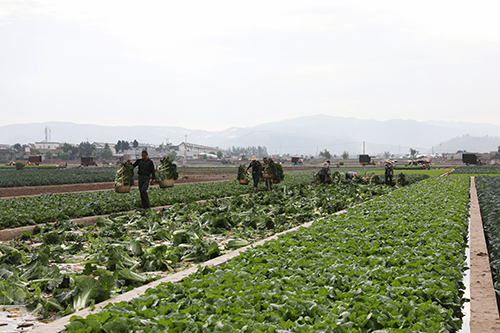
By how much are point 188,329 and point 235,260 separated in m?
2.60

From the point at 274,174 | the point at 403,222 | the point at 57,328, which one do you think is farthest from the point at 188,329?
the point at 274,174

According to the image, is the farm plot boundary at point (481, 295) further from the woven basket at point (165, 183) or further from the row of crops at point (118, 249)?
the woven basket at point (165, 183)

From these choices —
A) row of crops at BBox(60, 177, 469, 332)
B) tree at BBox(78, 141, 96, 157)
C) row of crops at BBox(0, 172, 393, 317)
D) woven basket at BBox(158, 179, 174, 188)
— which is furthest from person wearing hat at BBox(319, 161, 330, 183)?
tree at BBox(78, 141, 96, 157)

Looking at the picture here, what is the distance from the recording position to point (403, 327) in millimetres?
3852

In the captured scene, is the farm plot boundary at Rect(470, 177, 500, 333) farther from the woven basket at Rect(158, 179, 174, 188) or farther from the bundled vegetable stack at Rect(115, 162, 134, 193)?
→ the bundled vegetable stack at Rect(115, 162, 134, 193)

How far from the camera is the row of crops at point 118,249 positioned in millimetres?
5219

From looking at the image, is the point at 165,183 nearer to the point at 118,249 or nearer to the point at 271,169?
the point at 271,169

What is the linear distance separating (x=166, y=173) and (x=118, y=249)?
7509 mm

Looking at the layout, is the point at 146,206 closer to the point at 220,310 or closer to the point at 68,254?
the point at 68,254

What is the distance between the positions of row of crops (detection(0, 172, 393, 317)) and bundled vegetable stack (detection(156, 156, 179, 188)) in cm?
115

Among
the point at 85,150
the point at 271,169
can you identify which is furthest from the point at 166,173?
the point at 85,150

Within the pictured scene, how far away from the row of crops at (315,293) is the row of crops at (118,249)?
113 centimetres

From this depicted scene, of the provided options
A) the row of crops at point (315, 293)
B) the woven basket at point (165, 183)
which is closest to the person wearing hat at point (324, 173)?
the woven basket at point (165, 183)

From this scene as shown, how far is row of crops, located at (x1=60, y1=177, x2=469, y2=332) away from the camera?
381cm
